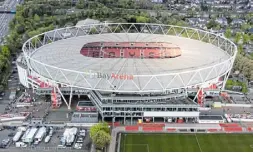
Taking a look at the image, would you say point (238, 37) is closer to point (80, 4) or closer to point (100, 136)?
point (80, 4)

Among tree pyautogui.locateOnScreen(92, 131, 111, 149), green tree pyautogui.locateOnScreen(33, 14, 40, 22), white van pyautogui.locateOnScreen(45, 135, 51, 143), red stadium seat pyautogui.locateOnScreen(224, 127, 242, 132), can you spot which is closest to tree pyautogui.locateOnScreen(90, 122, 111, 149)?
tree pyautogui.locateOnScreen(92, 131, 111, 149)

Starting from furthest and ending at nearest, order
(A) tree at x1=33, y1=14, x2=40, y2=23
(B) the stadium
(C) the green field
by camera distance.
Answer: (A) tree at x1=33, y1=14, x2=40, y2=23 < (B) the stadium < (C) the green field

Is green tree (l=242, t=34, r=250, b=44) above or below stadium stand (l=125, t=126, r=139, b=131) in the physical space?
above

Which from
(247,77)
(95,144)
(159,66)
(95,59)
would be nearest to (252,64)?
(247,77)

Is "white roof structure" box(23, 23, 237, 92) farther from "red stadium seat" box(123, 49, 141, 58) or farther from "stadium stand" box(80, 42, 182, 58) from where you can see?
"red stadium seat" box(123, 49, 141, 58)

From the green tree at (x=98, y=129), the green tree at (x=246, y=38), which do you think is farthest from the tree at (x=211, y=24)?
the green tree at (x=98, y=129)

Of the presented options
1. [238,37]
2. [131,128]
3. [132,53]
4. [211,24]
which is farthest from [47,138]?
[211,24]

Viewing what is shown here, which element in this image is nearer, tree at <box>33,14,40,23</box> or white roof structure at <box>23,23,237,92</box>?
white roof structure at <box>23,23,237,92</box>

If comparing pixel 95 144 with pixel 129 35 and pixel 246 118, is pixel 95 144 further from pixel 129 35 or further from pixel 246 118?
pixel 129 35
